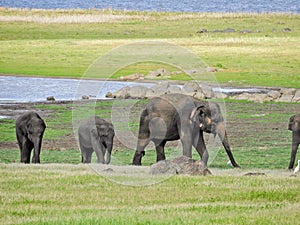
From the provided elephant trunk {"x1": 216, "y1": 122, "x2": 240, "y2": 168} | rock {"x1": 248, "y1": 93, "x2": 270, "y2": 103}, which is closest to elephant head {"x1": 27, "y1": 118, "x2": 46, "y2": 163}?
elephant trunk {"x1": 216, "y1": 122, "x2": 240, "y2": 168}

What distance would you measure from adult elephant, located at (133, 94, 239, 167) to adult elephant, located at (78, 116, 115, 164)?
33.5 inches

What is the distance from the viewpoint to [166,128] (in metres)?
19.8

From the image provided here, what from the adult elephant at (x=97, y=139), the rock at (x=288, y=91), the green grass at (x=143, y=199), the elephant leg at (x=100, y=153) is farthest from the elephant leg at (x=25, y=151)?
the rock at (x=288, y=91)

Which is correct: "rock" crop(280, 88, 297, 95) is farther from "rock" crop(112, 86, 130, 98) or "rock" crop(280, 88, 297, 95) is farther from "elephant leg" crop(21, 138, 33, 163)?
"elephant leg" crop(21, 138, 33, 163)

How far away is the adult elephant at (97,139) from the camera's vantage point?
20.8 meters

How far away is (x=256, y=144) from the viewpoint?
86.5 feet

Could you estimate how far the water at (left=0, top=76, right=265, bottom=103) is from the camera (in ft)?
130

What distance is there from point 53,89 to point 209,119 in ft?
77.7

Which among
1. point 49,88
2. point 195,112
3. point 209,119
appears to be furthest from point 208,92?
point 195,112

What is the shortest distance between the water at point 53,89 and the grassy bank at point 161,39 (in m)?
2.07

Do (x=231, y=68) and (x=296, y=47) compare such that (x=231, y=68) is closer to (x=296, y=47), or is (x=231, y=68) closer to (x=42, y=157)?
(x=296, y=47)

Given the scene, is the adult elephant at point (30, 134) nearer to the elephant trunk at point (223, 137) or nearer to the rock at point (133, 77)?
the elephant trunk at point (223, 137)

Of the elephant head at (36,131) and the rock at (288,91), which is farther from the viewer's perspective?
the rock at (288,91)

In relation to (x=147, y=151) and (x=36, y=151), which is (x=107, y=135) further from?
(x=147, y=151)
